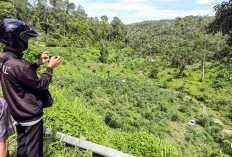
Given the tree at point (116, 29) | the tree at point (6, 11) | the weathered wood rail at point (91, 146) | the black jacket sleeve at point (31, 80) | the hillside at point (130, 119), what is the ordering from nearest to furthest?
the black jacket sleeve at point (31, 80), the weathered wood rail at point (91, 146), the hillside at point (130, 119), the tree at point (6, 11), the tree at point (116, 29)

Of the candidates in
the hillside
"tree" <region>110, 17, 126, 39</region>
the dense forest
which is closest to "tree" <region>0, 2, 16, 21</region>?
the dense forest

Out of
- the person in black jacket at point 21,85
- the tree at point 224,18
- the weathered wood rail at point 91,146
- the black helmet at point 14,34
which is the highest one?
the tree at point 224,18

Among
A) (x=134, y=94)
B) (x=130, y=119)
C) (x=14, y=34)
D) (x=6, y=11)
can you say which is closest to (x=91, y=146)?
(x=14, y=34)

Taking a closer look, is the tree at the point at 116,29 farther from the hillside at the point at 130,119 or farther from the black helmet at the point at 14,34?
the black helmet at the point at 14,34

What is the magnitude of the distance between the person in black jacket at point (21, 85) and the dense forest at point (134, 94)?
0.68 meters

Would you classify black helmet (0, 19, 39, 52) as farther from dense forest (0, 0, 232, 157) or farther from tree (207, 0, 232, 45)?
tree (207, 0, 232, 45)

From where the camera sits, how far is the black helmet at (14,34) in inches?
56.0

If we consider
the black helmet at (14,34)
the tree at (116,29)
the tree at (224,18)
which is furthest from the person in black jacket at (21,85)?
the tree at (116,29)

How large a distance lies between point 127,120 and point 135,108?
12.3ft

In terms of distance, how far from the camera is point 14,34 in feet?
4.70

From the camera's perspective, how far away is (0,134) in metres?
Result: 1.02

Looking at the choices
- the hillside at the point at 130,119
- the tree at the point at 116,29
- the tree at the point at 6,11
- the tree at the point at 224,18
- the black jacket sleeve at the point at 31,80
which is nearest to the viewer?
the black jacket sleeve at the point at 31,80

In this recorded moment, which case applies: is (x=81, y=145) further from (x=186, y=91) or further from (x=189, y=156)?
(x=186, y=91)

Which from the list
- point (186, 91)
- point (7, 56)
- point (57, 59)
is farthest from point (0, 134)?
point (186, 91)
